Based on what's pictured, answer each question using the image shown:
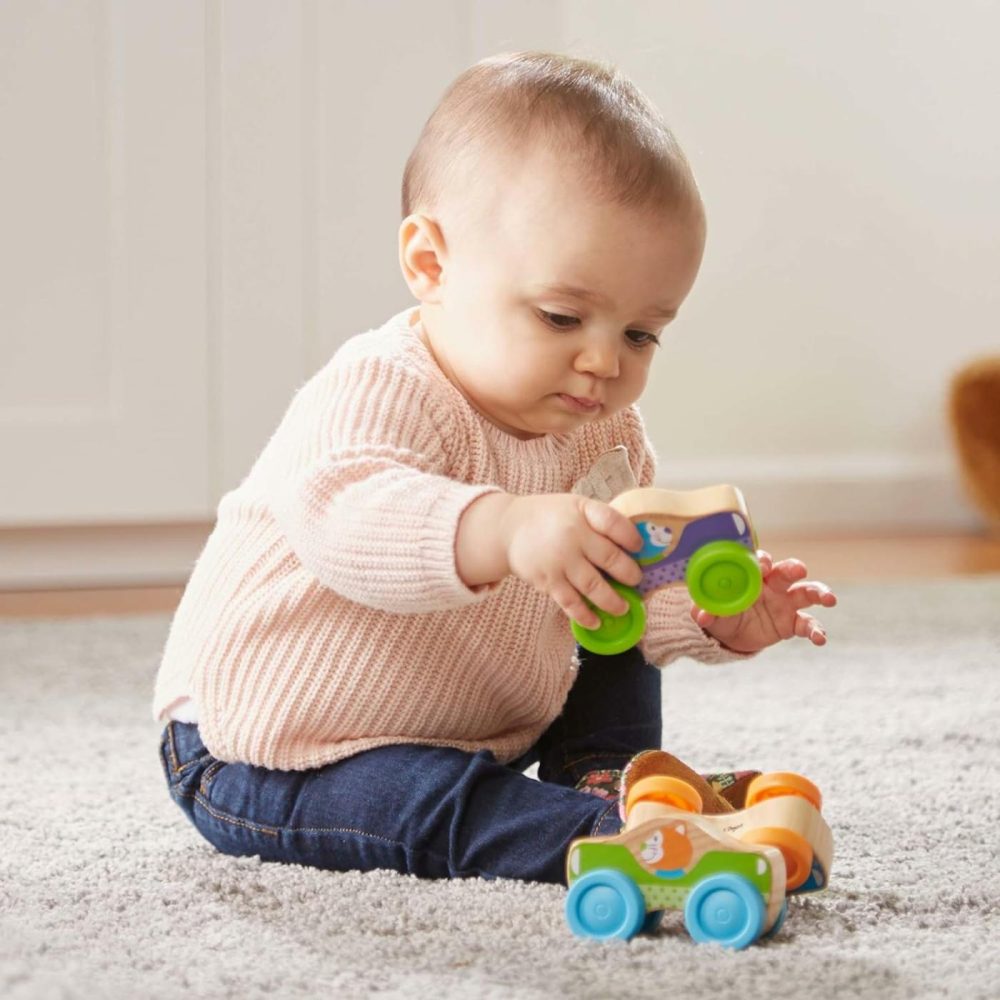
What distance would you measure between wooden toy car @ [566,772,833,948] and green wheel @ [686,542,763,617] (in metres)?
0.09

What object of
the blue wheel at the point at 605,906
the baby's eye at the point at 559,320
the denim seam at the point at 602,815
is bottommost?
the denim seam at the point at 602,815

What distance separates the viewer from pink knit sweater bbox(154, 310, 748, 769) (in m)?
0.80

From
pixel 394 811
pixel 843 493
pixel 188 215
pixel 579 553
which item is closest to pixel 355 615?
pixel 394 811

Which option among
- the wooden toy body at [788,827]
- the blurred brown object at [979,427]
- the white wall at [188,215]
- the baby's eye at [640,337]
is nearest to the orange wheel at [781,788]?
the wooden toy body at [788,827]

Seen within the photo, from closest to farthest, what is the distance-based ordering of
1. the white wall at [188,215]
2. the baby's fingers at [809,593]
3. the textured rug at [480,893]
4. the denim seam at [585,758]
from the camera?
→ the textured rug at [480,893], the baby's fingers at [809,593], the denim seam at [585,758], the white wall at [188,215]

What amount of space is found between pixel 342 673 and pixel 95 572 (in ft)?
3.53

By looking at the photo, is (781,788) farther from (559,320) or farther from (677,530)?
(559,320)

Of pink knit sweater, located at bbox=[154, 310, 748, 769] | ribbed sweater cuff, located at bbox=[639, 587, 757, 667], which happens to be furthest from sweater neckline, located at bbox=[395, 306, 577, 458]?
ribbed sweater cuff, located at bbox=[639, 587, 757, 667]

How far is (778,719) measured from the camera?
122 centimetres

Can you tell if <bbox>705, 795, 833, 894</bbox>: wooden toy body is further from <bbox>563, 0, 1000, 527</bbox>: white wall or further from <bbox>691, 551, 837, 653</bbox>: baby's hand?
<bbox>563, 0, 1000, 527</bbox>: white wall

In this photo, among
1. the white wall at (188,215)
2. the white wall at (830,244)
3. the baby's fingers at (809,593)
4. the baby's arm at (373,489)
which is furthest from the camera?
the white wall at (830,244)

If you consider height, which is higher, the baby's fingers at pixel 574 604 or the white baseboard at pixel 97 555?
the baby's fingers at pixel 574 604

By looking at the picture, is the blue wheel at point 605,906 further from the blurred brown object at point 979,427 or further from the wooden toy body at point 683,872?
the blurred brown object at point 979,427

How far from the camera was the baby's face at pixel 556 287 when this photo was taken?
806 millimetres
